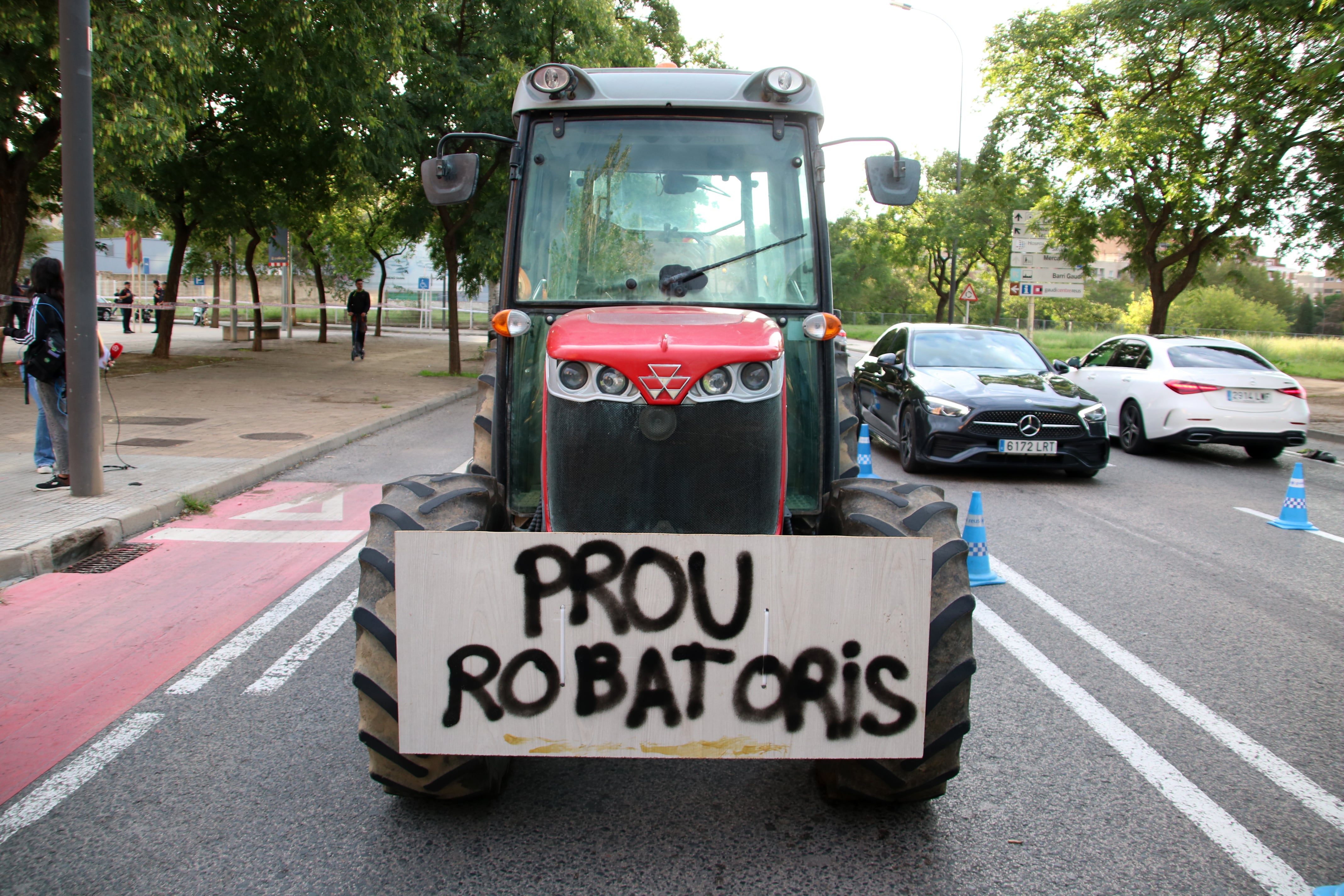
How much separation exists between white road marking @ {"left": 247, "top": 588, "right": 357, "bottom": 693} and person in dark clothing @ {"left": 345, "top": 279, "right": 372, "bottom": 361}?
2111cm

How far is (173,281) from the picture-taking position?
24125 mm

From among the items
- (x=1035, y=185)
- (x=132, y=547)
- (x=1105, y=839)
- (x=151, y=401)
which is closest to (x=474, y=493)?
(x=1105, y=839)

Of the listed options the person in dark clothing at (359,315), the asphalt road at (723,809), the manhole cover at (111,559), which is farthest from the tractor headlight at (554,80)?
the person in dark clothing at (359,315)

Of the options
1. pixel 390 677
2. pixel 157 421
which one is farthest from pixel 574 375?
pixel 157 421

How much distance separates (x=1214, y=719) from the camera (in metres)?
4.34

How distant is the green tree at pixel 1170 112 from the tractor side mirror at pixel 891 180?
12.7 m

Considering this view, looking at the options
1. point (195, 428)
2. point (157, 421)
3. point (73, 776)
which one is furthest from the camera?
point (157, 421)

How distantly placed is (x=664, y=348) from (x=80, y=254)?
7.11 metres

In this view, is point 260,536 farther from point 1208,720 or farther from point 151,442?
point 1208,720

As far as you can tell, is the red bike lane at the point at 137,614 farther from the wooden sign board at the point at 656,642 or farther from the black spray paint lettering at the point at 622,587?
the black spray paint lettering at the point at 622,587

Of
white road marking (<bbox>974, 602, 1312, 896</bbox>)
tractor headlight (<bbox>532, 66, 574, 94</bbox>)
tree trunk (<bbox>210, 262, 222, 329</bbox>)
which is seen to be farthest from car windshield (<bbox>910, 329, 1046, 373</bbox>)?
tree trunk (<bbox>210, 262, 222, 329</bbox>)

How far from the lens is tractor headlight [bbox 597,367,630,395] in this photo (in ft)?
10.4

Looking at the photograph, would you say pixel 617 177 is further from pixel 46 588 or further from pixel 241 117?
pixel 241 117

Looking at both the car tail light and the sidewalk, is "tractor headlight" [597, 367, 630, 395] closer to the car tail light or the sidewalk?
the sidewalk
